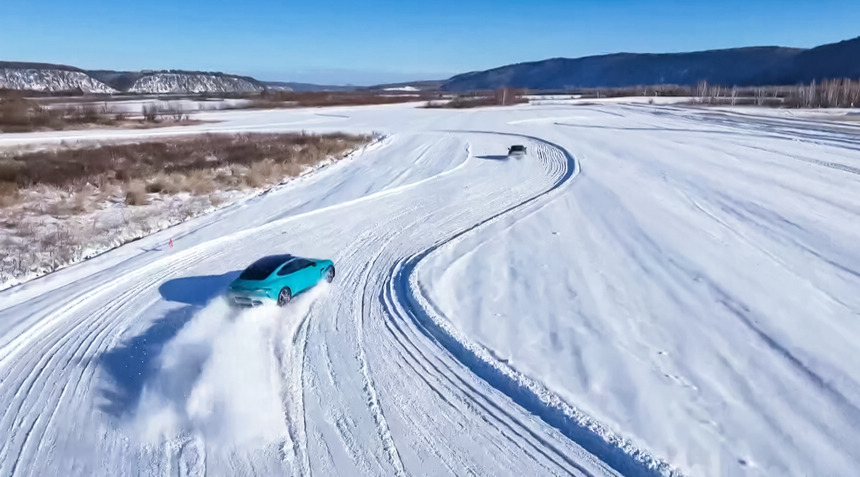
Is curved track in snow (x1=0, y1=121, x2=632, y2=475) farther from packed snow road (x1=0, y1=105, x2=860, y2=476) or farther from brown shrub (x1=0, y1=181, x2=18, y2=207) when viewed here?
brown shrub (x1=0, y1=181, x2=18, y2=207)

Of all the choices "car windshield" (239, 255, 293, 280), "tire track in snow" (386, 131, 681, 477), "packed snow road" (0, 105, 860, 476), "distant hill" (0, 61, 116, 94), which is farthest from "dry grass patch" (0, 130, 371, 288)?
"distant hill" (0, 61, 116, 94)

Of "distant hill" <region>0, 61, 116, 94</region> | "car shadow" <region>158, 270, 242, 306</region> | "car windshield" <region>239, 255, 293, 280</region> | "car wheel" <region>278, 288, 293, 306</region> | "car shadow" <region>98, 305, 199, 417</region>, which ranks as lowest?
"car shadow" <region>98, 305, 199, 417</region>

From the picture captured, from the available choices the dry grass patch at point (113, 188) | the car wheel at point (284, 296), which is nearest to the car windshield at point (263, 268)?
the car wheel at point (284, 296)

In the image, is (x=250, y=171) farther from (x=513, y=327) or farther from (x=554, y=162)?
(x=513, y=327)

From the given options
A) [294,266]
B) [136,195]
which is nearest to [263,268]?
[294,266]

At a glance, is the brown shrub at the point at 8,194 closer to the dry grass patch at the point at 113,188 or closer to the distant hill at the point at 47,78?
the dry grass patch at the point at 113,188

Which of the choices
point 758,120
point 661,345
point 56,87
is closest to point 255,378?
point 661,345

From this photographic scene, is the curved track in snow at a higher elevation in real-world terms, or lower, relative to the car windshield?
lower
